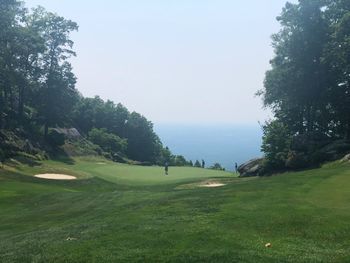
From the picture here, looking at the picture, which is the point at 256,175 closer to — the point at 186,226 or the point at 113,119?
the point at 186,226

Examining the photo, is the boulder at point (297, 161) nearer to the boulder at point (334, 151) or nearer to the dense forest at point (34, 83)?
the boulder at point (334, 151)

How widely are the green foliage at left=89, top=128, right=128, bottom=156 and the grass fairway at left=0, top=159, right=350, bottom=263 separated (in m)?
69.5

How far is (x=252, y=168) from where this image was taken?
48625 mm

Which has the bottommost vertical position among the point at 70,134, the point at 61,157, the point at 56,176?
the point at 56,176

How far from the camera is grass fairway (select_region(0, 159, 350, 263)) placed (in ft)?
50.8

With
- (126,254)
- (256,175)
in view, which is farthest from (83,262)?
(256,175)

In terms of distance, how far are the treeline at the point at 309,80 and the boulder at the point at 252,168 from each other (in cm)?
149

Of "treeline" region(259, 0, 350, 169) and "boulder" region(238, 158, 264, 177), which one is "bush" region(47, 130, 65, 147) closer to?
"treeline" region(259, 0, 350, 169)

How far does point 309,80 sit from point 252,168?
44.7 feet

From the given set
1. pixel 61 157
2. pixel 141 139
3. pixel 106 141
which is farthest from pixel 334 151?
pixel 141 139

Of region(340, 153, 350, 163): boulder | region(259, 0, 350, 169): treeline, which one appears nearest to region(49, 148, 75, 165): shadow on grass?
region(259, 0, 350, 169): treeline

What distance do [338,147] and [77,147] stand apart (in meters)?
47.9

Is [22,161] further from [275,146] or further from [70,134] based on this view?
[70,134]

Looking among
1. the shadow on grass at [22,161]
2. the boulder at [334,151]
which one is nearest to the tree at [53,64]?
the shadow on grass at [22,161]
